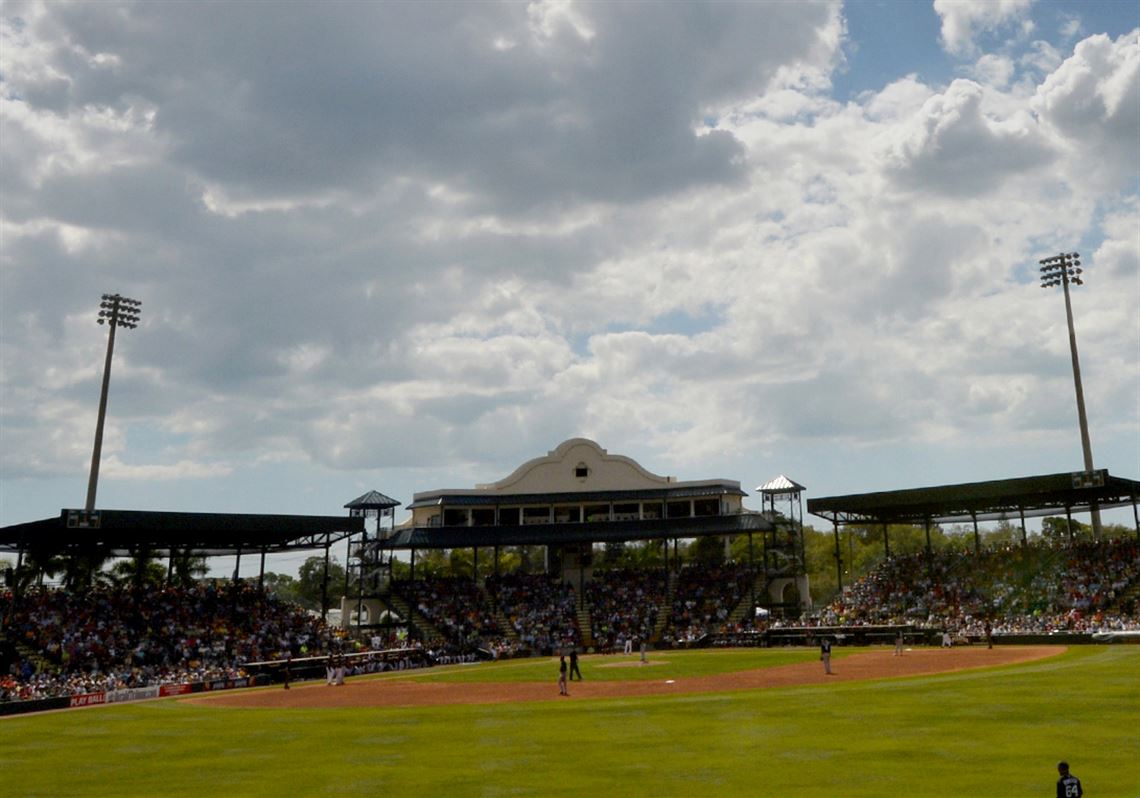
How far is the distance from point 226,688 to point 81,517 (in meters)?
16.5

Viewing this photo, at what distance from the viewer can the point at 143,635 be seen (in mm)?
59719

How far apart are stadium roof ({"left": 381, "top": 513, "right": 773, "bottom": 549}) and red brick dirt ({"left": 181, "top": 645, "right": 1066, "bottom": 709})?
2797 centimetres

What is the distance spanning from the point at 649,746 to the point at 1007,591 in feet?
167

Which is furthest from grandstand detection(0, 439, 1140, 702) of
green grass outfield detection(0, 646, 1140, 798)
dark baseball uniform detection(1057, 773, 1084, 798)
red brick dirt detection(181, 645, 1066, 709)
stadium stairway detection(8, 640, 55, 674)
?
dark baseball uniform detection(1057, 773, 1084, 798)

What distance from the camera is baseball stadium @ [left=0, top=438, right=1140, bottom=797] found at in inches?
829

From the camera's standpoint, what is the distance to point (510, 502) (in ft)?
285

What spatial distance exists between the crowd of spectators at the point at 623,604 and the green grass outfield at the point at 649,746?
1511 inches

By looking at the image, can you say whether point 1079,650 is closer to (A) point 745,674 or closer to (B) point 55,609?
(A) point 745,674

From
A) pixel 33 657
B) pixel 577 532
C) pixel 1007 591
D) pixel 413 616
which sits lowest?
pixel 33 657

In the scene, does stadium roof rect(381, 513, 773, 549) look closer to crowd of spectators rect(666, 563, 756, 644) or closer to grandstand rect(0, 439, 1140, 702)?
grandstand rect(0, 439, 1140, 702)

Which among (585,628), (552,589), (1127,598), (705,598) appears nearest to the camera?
(1127,598)

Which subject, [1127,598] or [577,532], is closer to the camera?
[1127,598]

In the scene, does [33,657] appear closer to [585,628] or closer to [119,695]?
[119,695]

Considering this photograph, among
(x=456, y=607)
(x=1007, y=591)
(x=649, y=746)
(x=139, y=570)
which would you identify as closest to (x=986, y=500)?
(x=1007, y=591)
